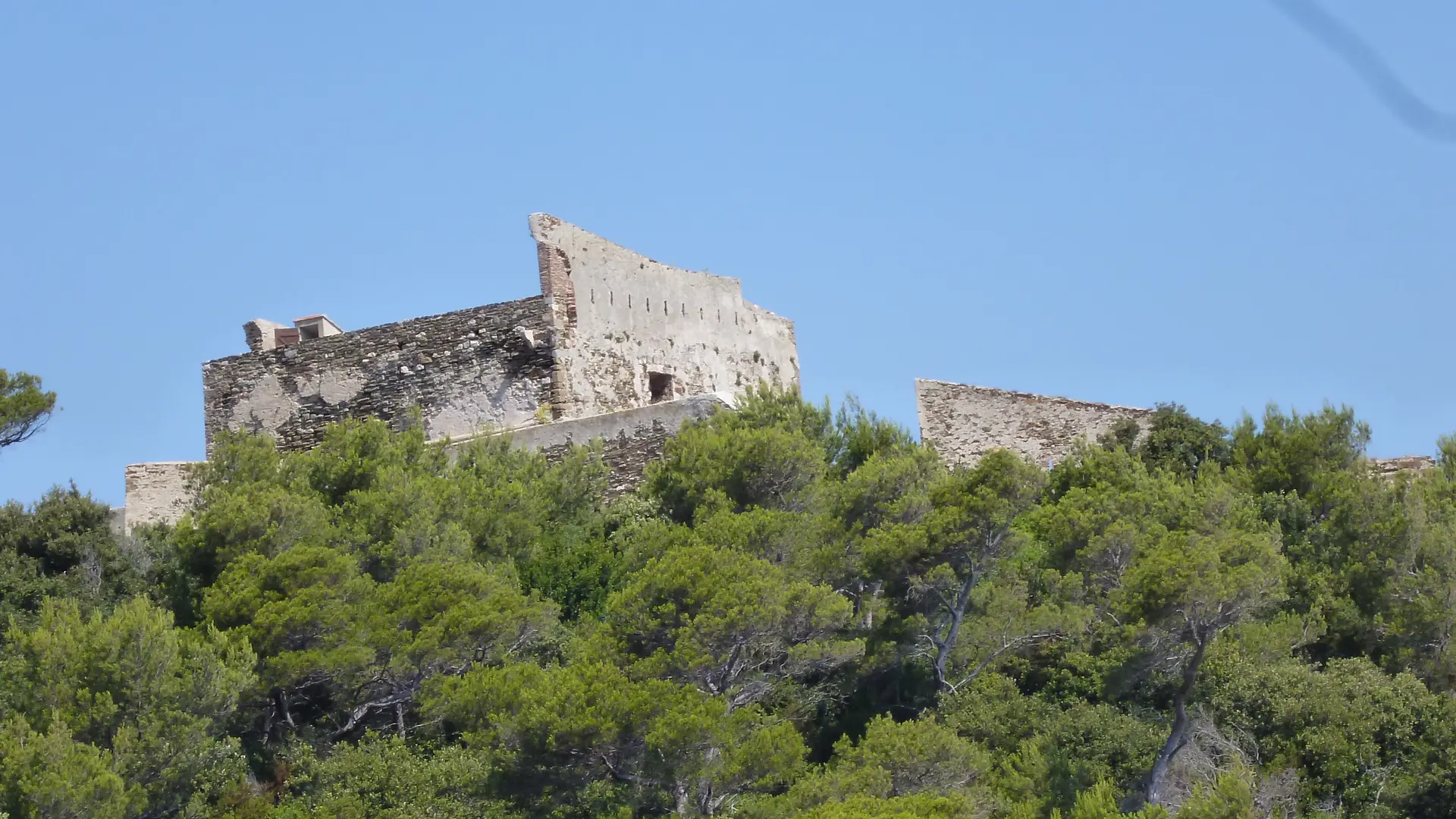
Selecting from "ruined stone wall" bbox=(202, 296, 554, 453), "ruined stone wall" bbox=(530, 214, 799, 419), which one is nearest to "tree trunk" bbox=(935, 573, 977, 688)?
"ruined stone wall" bbox=(530, 214, 799, 419)

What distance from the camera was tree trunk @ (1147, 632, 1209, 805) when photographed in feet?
57.8

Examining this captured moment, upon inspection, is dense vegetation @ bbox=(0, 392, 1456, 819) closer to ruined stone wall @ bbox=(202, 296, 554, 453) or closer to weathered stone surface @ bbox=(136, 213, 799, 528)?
weathered stone surface @ bbox=(136, 213, 799, 528)

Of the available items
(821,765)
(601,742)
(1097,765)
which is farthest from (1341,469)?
(601,742)

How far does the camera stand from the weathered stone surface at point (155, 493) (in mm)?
26469

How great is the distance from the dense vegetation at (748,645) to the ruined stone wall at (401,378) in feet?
12.2

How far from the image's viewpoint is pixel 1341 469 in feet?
77.6

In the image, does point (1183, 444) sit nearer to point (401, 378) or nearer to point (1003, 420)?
point (1003, 420)

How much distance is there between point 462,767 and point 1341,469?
10626mm

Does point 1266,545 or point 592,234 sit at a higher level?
point 592,234

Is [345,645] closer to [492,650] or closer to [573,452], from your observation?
[492,650]

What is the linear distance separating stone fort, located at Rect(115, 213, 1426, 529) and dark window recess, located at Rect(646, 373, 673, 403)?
0.02 metres

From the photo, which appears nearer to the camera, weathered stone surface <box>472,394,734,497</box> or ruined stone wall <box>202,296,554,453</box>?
weathered stone surface <box>472,394,734,497</box>

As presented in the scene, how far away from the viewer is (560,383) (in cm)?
2669

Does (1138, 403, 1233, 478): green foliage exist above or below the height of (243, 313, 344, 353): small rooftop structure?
below
